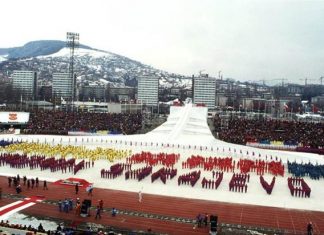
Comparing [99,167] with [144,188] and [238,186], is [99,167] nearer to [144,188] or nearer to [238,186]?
[144,188]

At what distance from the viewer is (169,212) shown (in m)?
20.3

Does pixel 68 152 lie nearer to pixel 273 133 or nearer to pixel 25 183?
pixel 25 183

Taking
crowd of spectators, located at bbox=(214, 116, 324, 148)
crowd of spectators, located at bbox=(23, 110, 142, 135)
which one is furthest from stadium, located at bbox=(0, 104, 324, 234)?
crowd of spectators, located at bbox=(23, 110, 142, 135)

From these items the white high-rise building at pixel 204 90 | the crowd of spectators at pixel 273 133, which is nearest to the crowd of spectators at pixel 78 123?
the crowd of spectators at pixel 273 133

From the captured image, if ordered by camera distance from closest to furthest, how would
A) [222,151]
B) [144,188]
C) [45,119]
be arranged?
[144,188], [222,151], [45,119]

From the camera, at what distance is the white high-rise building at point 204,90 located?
493ft

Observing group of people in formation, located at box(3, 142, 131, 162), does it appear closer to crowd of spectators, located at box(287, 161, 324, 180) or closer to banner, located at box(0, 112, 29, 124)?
crowd of spectators, located at box(287, 161, 324, 180)

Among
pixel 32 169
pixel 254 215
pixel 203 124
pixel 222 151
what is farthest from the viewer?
pixel 203 124

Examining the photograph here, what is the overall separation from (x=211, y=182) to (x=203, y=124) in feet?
101

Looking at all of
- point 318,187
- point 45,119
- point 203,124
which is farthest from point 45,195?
point 45,119

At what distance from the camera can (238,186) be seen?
25.5m

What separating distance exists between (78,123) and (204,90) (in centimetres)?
9692

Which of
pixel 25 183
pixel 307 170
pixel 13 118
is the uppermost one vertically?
pixel 13 118

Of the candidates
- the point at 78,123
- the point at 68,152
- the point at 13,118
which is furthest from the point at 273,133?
the point at 13,118
